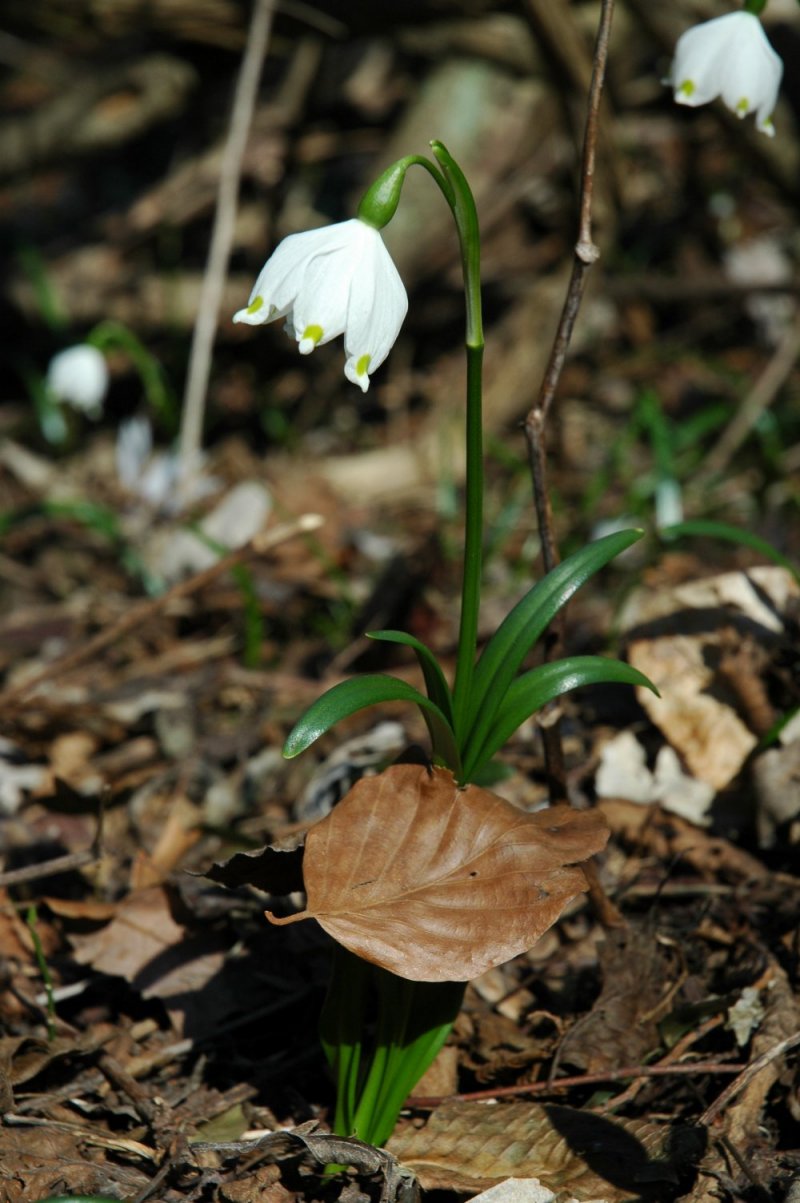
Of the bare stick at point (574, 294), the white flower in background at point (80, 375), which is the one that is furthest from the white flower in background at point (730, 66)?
the white flower in background at point (80, 375)

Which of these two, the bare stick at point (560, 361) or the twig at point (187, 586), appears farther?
the twig at point (187, 586)

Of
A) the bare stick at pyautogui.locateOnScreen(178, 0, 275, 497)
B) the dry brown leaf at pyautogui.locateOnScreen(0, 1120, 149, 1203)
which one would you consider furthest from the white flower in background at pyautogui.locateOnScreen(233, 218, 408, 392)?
the bare stick at pyautogui.locateOnScreen(178, 0, 275, 497)

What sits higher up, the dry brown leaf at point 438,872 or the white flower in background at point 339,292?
the white flower in background at point 339,292

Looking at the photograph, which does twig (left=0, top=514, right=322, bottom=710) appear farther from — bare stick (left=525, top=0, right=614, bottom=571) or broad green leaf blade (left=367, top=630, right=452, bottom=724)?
broad green leaf blade (left=367, top=630, right=452, bottom=724)

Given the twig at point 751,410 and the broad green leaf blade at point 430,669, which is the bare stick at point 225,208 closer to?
the twig at point 751,410

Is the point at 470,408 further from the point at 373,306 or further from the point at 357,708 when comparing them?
the point at 357,708

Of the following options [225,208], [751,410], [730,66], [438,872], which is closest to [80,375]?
[225,208]
